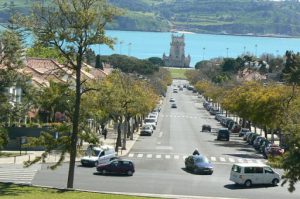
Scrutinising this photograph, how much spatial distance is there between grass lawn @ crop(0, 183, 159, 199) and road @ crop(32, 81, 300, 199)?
347 centimetres

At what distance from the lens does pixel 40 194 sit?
30.9 m

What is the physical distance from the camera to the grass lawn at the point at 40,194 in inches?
1177

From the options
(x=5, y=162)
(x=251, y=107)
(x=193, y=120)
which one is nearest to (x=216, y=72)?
(x=193, y=120)

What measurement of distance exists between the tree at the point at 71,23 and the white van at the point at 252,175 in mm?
11686

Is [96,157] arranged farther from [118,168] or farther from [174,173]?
[174,173]

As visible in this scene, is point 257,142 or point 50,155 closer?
point 50,155

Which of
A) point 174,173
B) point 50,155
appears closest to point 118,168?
point 174,173

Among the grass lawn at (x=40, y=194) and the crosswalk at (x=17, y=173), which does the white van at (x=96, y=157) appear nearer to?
the crosswalk at (x=17, y=173)

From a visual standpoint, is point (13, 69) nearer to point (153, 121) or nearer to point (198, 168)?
point (198, 168)

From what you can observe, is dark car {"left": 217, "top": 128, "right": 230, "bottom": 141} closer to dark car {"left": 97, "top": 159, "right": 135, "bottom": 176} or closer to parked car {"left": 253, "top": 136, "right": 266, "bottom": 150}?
parked car {"left": 253, "top": 136, "right": 266, "bottom": 150}

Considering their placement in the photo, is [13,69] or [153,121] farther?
[153,121]

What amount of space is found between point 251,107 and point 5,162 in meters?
30.0

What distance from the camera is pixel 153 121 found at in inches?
3627

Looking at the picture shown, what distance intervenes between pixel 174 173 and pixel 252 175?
6.91m
